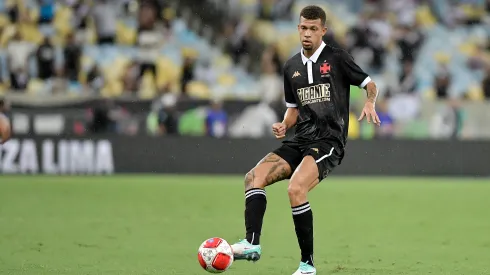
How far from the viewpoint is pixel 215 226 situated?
36.9ft

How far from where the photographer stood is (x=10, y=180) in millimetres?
17625

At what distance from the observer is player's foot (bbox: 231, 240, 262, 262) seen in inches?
278

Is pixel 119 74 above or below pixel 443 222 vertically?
above

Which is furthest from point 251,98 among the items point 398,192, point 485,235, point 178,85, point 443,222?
point 485,235

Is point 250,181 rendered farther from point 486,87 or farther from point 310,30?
point 486,87

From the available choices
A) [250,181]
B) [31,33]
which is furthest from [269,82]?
[250,181]

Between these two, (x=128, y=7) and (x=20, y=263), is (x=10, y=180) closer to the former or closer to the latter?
(x=128, y=7)

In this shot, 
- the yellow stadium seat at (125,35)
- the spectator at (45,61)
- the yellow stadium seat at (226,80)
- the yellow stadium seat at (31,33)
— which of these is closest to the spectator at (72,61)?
the spectator at (45,61)

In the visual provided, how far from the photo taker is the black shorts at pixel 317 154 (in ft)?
24.2

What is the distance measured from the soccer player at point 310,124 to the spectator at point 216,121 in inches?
464

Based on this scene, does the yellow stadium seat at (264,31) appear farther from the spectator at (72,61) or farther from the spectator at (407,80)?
the spectator at (72,61)

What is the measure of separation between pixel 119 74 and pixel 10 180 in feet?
14.4

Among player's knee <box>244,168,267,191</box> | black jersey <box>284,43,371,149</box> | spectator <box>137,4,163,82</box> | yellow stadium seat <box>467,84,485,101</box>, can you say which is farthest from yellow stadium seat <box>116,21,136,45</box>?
player's knee <box>244,168,267,191</box>

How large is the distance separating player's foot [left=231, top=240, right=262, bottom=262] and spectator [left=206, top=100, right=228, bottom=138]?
12.5 meters
